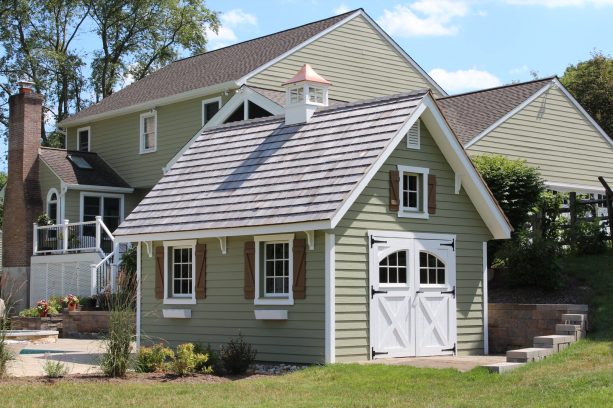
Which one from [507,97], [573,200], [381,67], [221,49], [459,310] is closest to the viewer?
[459,310]

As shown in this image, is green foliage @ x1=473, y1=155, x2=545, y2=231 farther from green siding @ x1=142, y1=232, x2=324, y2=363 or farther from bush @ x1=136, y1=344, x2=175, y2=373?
bush @ x1=136, y1=344, x2=175, y2=373

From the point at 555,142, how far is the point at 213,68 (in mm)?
12205

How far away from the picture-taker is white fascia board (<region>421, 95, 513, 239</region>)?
1811cm

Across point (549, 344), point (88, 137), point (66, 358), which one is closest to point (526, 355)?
point (549, 344)

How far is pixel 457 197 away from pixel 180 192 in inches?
225

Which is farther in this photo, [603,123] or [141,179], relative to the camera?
[603,123]

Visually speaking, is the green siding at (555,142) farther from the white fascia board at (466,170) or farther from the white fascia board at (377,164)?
the white fascia board at (377,164)

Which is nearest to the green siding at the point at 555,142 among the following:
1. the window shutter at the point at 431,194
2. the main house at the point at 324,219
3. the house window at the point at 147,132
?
the main house at the point at 324,219

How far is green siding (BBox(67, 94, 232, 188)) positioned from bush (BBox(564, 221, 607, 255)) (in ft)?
40.2

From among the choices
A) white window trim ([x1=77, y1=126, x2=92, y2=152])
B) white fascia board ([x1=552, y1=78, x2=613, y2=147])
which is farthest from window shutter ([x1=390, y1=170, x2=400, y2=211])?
white window trim ([x1=77, y1=126, x2=92, y2=152])

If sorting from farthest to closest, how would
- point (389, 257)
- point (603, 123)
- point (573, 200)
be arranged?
point (603, 123) < point (573, 200) < point (389, 257)

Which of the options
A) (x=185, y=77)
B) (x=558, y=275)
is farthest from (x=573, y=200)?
(x=185, y=77)

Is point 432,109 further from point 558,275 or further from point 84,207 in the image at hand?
point 84,207

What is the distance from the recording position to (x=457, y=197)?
62.7ft
